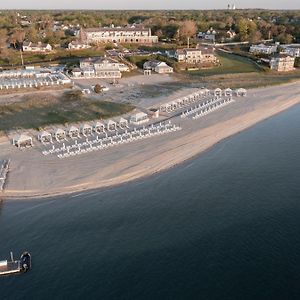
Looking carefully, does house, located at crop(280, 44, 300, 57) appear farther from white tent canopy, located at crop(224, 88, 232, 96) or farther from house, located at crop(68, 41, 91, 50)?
house, located at crop(68, 41, 91, 50)

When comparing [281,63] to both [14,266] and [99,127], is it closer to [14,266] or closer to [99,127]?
[99,127]

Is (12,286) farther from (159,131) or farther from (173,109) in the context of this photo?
(173,109)

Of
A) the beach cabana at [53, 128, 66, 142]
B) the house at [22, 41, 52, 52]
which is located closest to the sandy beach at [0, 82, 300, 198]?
the beach cabana at [53, 128, 66, 142]

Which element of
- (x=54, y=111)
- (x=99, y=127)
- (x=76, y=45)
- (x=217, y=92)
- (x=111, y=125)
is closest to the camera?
(x=99, y=127)

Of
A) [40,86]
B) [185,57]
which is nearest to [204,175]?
[40,86]

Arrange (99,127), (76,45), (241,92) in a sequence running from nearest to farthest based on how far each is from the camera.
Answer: (99,127) → (241,92) → (76,45)

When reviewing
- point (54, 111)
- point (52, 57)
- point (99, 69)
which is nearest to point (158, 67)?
point (99, 69)
